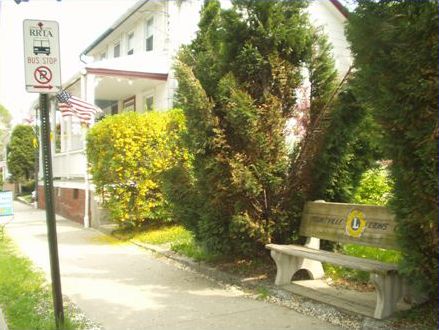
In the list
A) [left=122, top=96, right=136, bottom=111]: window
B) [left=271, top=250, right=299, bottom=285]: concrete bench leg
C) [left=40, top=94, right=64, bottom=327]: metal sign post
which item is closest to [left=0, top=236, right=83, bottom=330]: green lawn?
[left=40, top=94, right=64, bottom=327]: metal sign post

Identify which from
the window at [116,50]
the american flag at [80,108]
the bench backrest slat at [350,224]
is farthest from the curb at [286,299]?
the window at [116,50]

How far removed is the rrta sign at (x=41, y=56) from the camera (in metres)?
4.76

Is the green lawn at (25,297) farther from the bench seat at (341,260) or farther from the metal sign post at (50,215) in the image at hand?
the bench seat at (341,260)

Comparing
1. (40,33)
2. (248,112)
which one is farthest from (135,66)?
(40,33)

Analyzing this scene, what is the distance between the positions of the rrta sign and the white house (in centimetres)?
931

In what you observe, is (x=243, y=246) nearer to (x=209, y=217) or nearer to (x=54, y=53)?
(x=209, y=217)

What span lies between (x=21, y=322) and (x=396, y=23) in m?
4.58

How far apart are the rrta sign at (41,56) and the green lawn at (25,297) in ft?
7.55

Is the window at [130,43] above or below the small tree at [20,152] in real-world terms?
above

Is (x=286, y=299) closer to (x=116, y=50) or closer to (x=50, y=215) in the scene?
(x=50, y=215)

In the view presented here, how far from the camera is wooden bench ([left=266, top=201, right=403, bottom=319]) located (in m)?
4.79

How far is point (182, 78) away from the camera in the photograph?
649 cm

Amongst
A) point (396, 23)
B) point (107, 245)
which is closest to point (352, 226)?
point (396, 23)

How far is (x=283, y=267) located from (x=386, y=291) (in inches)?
64.0
